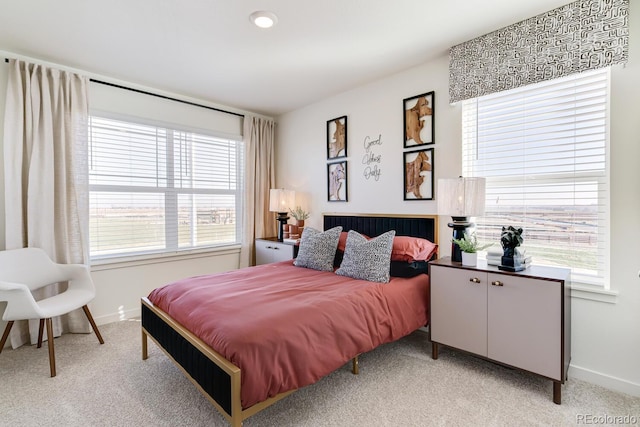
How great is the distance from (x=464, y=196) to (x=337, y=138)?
1.80 m

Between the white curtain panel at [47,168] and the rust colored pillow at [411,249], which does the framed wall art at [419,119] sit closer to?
the rust colored pillow at [411,249]

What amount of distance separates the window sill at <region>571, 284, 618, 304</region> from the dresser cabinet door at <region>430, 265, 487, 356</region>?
0.65 meters

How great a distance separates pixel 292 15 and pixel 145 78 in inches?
75.2

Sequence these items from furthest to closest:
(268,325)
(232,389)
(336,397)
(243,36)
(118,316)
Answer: (118,316)
(243,36)
(336,397)
(268,325)
(232,389)

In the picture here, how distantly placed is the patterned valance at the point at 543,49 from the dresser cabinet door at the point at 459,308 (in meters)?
1.48

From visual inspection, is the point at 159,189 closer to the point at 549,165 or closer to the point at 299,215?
the point at 299,215

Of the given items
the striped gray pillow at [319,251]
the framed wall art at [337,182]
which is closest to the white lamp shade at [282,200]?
the framed wall art at [337,182]

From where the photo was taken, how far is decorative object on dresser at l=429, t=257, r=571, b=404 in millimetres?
1894

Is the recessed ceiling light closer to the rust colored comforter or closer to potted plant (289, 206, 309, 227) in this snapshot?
the rust colored comforter

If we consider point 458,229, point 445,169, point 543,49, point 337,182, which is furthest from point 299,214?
point 543,49

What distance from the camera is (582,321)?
2.16m

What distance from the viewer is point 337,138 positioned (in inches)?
146

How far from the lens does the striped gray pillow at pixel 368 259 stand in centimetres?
245

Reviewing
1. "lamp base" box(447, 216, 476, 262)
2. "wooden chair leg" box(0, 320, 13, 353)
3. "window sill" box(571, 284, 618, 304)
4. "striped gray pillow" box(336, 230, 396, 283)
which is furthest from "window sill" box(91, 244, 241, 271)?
"window sill" box(571, 284, 618, 304)
